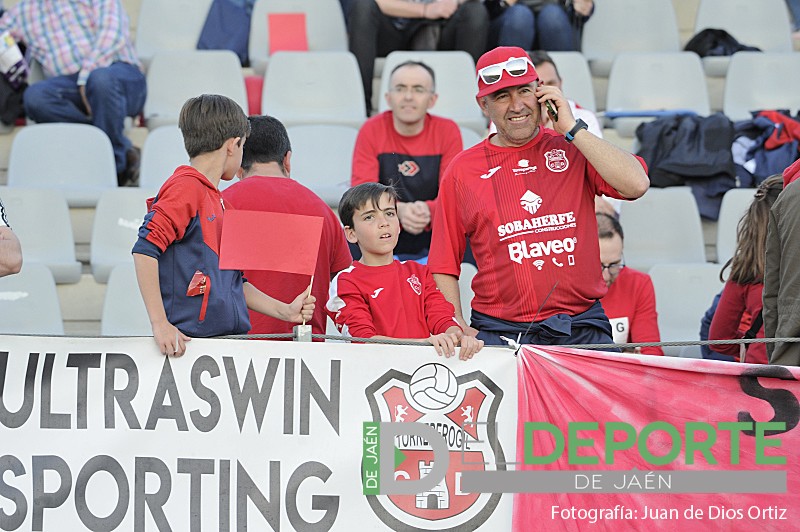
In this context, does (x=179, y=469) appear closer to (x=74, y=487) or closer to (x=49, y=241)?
(x=74, y=487)

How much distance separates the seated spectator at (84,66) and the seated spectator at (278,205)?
2.44 metres

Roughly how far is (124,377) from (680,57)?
4.96 m

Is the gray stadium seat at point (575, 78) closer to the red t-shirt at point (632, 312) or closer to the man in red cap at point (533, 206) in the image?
the red t-shirt at point (632, 312)

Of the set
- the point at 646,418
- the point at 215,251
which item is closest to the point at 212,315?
the point at 215,251

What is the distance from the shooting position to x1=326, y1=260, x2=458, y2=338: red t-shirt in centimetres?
396

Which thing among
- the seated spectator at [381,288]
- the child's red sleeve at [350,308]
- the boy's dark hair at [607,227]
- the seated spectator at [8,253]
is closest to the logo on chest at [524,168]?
the seated spectator at [381,288]

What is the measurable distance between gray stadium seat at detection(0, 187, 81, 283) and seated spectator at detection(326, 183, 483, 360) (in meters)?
2.29

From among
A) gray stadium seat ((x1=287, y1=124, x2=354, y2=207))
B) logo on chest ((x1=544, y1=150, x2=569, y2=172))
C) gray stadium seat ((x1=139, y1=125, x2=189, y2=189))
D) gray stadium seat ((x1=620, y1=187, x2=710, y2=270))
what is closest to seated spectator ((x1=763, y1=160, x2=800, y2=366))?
logo on chest ((x1=544, y1=150, x2=569, y2=172))

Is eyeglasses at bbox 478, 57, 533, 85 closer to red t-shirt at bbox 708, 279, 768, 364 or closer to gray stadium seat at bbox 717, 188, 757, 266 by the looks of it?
red t-shirt at bbox 708, 279, 768, 364

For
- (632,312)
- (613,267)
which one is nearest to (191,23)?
(613,267)

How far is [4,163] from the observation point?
686cm

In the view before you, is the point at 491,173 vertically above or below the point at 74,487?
above

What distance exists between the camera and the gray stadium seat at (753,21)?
8117 millimetres

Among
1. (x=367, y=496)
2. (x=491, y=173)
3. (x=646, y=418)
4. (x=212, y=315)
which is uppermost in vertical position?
(x=491, y=173)
